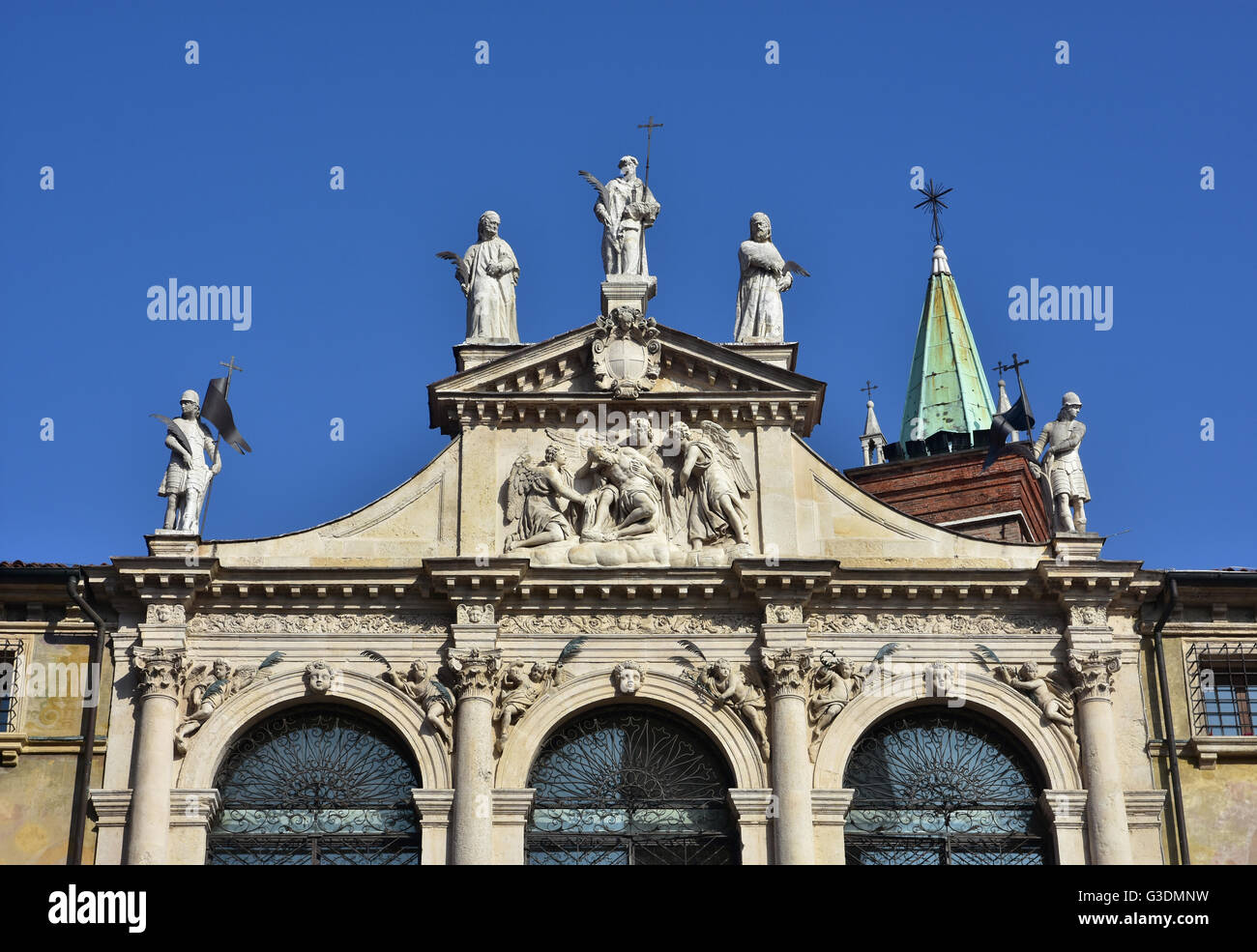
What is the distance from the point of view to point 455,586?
28141mm

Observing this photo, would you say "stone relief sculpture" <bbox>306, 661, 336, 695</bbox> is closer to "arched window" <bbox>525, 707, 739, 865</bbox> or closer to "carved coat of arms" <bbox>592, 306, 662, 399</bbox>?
"arched window" <bbox>525, 707, 739, 865</bbox>

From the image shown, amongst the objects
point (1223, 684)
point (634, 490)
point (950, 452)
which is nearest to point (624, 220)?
point (634, 490)

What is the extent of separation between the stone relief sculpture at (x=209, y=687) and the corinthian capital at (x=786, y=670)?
19.8ft

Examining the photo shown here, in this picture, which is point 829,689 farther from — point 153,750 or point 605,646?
point 153,750

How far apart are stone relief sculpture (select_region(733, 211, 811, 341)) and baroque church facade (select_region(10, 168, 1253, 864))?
95 centimetres

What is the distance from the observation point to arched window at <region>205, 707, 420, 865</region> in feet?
89.6

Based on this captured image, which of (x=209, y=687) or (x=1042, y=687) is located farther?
(x=1042, y=687)

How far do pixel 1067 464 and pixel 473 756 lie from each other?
873 cm

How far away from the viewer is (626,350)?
2997 cm

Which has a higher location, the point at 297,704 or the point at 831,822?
the point at 297,704
